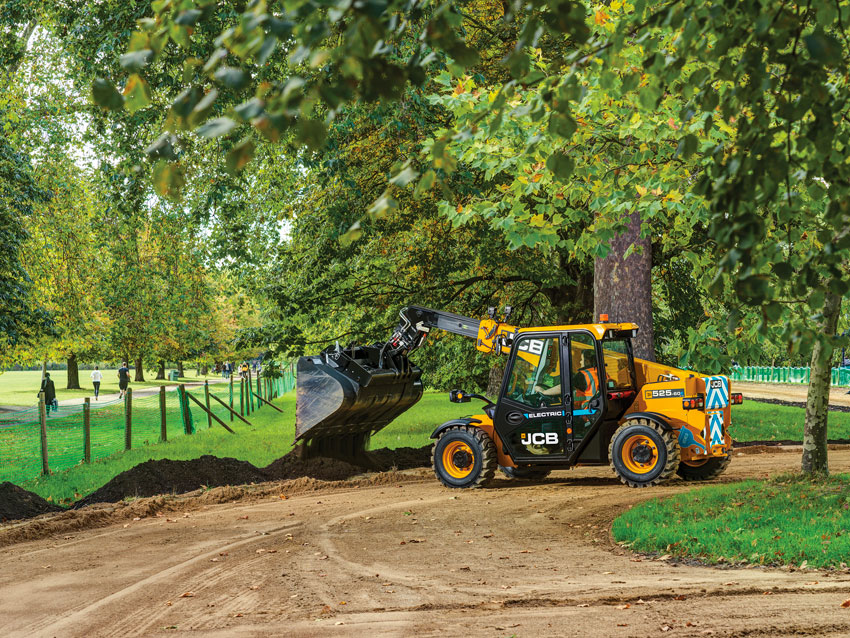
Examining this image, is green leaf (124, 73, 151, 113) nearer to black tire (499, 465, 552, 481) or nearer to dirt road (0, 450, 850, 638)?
dirt road (0, 450, 850, 638)

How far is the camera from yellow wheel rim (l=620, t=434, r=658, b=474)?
523 inches

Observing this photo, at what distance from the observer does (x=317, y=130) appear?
2793 mm

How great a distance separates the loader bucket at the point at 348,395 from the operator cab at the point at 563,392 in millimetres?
2299

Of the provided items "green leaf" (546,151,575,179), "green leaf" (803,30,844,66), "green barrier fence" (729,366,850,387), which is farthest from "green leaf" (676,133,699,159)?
"green barrier fence" (729,366,850,387)

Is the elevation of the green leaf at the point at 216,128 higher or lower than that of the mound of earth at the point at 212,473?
higher

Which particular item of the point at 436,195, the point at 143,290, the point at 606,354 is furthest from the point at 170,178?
the point at 143,290

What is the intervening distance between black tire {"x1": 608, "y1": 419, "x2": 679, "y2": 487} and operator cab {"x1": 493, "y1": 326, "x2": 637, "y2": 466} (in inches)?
14.0

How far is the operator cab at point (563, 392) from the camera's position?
1351 cm

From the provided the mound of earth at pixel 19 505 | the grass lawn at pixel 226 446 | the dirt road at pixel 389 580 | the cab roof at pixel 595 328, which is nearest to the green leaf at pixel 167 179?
the dirt road at pixel 389 580

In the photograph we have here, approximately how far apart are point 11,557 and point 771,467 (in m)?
11.9

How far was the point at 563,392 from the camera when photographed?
1366cm

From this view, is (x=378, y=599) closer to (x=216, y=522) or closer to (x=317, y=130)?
(x=216, y=522)

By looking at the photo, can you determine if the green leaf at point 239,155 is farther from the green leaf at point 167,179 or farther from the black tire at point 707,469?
the black tire at point 707,469

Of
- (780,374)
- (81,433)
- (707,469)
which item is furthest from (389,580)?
(780,374)
